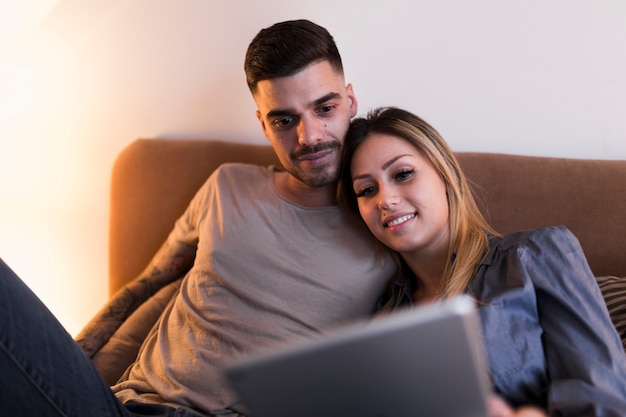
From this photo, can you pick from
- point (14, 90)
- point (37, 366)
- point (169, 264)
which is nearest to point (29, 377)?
point (37, 366)

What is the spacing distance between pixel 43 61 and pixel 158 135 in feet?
1.40

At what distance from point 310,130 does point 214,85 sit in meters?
0.61

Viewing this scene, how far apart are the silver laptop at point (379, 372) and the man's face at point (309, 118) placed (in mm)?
686

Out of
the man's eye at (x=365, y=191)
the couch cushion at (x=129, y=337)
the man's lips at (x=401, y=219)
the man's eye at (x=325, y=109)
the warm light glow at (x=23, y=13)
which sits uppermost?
the warm light glow at (x=23, y=13)

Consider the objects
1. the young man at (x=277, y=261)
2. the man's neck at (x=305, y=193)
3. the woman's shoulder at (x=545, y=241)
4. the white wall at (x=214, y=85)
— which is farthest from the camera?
the white wall at (x=214, y=85)

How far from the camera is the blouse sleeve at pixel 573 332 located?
0.99m

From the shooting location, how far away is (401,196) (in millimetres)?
1267

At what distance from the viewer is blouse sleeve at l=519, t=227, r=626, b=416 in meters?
0.99

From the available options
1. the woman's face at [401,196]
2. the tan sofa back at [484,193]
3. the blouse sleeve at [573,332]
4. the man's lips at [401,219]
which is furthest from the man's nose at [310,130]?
the blouse sleeve at [573,332]

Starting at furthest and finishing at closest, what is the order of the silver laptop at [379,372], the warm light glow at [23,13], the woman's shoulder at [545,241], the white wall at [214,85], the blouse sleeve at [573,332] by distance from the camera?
1. the warm light glow at [23,13]
2. the white wall at [214,85]
3. the woman's shoulder at [545,241]
4. the blouse sleeve at [573,332]
5. the silver laptop at [379,372]

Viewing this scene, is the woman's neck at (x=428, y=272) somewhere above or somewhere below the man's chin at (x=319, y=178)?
below

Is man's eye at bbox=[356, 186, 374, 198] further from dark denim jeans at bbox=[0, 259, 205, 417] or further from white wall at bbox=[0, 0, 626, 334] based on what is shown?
dark denim jeans at bbox=[0, 259, 205, 417]

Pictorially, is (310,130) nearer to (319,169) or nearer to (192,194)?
(319,169)

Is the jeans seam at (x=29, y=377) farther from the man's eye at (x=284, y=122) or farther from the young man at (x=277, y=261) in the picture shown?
the man's eye at (x=284, y=122)
